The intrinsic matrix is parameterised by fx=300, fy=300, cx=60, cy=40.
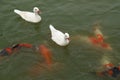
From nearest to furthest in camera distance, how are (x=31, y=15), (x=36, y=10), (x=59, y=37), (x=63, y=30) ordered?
(x=59, y=37) < (x=63, y=30) < (x=36, y=10) < (x=31, y=15)

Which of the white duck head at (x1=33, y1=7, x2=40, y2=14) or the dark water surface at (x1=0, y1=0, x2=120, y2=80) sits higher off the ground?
the white duck head at (x1=33, y1=7, x2=40, y2=14)

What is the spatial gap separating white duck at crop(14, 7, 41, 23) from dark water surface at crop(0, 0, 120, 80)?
0.28 metres

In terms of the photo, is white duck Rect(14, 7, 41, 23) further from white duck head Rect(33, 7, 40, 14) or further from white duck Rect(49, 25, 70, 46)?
white duck Rect(49, 25, 70, 46)

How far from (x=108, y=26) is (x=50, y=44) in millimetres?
3097

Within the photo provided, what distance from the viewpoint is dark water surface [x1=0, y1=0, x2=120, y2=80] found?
41.2 ft

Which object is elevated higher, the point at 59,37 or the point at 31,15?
the point at 31,15

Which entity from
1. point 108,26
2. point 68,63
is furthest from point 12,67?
point 108,26

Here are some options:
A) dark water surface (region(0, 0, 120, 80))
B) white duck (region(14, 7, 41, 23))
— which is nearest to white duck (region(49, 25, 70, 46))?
dark water surface (region(0, 0, 120, 80))

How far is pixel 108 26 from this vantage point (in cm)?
1490

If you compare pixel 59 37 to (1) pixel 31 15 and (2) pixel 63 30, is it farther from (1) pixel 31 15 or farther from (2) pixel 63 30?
(1) pixel 31 15

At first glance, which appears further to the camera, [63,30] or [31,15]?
[31,15]

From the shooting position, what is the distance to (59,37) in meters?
13.8

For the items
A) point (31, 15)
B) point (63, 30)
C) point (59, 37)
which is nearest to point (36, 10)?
point (31, 15)

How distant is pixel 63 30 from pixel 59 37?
1.05 meters
